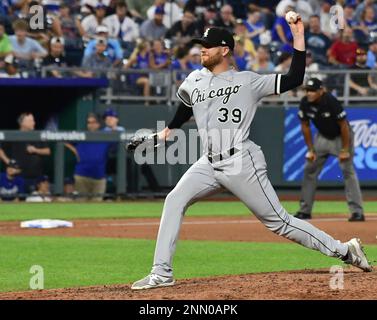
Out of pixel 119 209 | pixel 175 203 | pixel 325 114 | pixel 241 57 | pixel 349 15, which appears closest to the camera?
pixel 175 203

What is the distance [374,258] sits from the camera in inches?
430

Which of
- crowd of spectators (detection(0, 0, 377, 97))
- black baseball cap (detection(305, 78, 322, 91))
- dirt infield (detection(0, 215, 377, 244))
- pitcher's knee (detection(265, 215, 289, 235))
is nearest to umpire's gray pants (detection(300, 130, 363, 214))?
Answer: dirt infield (detection(0, 215, 377, 244))

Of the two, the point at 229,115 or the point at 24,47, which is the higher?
the point at 229,115

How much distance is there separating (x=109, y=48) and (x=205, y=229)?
7.38m

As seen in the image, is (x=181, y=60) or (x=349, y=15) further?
(x=349, y=15)

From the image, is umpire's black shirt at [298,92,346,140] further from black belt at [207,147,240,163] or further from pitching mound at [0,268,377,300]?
black belt at [207,147,240,163]

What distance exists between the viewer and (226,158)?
8.00 meters

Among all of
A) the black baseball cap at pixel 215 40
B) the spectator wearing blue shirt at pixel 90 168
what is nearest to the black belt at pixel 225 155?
the black baseball cap at pixel 215 40

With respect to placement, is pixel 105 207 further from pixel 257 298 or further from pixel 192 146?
pixel 257 298

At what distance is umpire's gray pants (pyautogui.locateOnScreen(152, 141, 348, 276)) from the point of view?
26.2 feet

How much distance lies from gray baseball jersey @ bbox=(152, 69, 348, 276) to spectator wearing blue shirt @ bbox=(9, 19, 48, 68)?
11.9 metres

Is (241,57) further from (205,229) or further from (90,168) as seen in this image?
(205,229)

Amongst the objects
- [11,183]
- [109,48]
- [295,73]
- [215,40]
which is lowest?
[11,183]

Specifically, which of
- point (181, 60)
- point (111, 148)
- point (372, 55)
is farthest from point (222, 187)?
point (372, 55)
